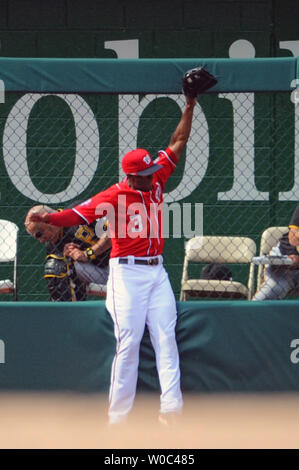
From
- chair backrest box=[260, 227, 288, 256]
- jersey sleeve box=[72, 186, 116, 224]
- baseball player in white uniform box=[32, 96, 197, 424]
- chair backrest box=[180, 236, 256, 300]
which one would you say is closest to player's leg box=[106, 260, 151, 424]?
baseball player in white uniform box=[32, 96, 197, 424]

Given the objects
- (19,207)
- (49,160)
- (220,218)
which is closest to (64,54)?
(49,160)

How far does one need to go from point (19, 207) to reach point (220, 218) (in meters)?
2.00

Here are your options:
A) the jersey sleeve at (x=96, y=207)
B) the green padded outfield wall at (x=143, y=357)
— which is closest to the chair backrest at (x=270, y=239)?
the green padded outfield wall at (x=143, y=357)

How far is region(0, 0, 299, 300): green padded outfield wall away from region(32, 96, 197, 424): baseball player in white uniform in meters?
2.91

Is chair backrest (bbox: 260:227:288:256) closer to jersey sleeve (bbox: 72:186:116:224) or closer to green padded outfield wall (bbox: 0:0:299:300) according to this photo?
green padded outfield wall (bbox: 0:0:299:300)

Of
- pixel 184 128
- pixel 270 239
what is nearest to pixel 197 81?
pixel 184 128

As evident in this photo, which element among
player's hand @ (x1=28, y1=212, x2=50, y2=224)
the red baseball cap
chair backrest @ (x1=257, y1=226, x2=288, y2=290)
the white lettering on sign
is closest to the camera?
player's hand @ (x1=28, y1=212, x2=50, y2=224)

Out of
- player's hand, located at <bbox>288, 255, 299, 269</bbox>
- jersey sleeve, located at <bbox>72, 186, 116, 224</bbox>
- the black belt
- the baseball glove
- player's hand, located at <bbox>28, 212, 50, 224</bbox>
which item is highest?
the baseball glove

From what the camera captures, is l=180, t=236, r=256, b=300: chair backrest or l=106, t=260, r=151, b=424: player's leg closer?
l=106, t=260, r=151, b=424: player's leg

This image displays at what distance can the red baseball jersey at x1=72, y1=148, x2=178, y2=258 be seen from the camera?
4984 millimetres

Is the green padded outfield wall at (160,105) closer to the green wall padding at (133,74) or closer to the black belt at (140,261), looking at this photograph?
the green wall padding at (133,74)

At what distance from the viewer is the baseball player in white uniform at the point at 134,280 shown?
194 inches

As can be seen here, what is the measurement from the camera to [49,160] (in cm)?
800

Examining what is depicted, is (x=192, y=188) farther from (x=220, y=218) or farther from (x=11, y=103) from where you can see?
(x=11, y=103)
